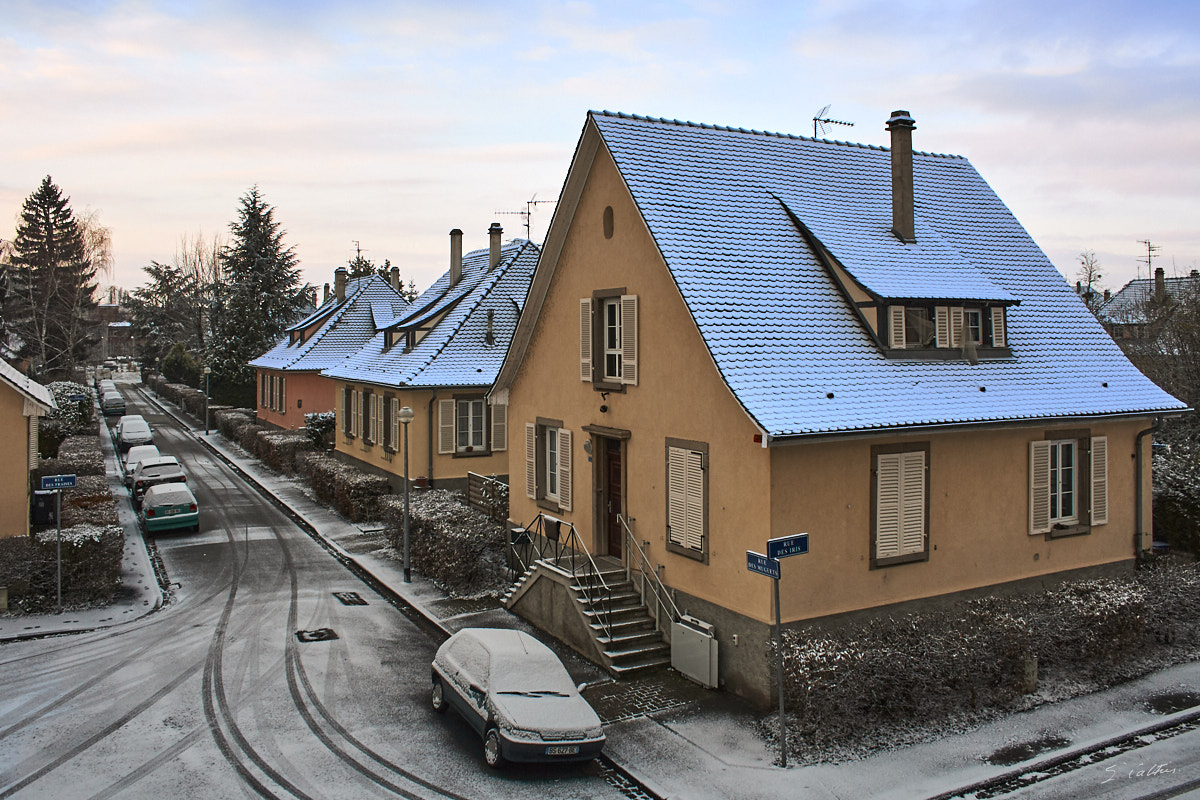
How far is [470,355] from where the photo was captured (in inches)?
1096

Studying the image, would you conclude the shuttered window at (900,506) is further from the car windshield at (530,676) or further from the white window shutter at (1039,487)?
the car windshield at (530,676)

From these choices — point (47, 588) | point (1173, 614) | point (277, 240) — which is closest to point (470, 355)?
point (47, 588)

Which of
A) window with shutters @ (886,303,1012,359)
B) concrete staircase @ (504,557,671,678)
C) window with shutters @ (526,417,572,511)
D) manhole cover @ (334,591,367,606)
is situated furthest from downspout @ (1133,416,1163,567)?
manhole cover @ (334,591,367,606)

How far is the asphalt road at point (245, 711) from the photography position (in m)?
10.4

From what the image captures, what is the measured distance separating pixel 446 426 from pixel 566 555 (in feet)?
34.3

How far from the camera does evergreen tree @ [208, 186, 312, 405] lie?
54.8m

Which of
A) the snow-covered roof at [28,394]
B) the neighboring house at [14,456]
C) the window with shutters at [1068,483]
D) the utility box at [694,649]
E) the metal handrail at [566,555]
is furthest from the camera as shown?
the neighboring house at [14,456]

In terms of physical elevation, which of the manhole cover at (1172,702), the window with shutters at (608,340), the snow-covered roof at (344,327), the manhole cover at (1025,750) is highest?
the snow-covered roof at (344,327)

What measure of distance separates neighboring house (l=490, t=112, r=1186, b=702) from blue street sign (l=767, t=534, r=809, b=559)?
6.07 feet

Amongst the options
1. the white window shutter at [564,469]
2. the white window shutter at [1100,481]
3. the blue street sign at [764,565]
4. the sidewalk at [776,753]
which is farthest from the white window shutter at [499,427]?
the blue street sign at [764,565]

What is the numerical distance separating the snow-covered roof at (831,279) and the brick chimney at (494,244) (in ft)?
43.0

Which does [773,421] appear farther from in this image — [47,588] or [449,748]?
[47,588]

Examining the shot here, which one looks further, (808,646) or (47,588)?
(47,588)

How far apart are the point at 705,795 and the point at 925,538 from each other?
5.69 metres
